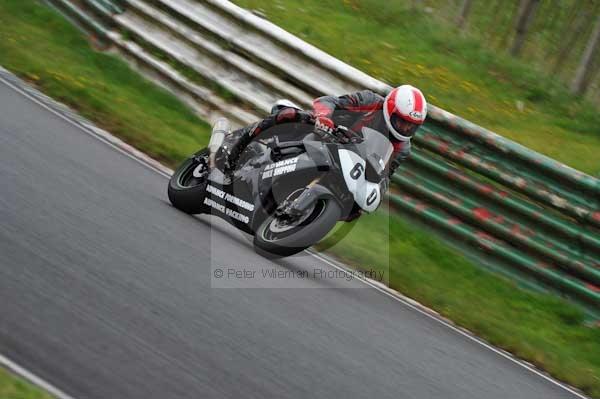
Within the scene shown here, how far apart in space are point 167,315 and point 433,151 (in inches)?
193

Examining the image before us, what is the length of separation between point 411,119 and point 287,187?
104 centimetres

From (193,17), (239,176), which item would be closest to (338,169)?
(239,176)

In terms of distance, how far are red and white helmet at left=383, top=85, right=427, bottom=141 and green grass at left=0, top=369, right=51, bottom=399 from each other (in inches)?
157

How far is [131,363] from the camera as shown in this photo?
4043 mm

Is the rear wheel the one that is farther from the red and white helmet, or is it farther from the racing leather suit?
the red and white helmet

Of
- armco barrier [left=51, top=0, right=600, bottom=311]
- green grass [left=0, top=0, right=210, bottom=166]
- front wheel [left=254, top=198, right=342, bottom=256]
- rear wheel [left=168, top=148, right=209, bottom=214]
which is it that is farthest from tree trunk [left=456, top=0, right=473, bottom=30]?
front wheel [left=254, top=198, right=342, bottom=256]

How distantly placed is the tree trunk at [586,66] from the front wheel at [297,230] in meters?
7.05

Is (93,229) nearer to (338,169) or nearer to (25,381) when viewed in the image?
(338,169)

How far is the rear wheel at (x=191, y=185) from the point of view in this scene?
24.1 ft

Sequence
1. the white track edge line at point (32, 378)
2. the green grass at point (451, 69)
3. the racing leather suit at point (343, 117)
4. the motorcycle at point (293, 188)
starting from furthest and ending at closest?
1. the green grass at point (451, 69)
2. the racing leather suit at point (343, 117)
3. the motorcycle at point (293, 188)
4. the white track edge line at point (32, 378)

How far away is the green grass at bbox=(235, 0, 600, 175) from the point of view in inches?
444

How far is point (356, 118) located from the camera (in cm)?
733

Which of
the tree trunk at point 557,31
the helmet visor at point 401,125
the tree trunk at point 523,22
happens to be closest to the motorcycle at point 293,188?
A: the helmet visor at point 401,125

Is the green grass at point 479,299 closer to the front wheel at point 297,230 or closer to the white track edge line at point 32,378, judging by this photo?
the front wheel at point 297,230
